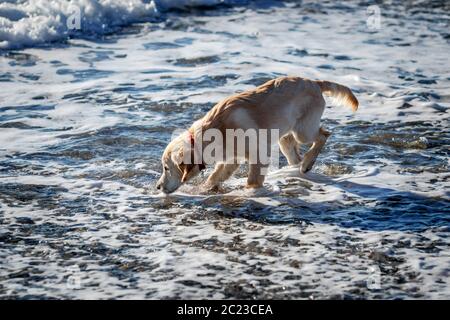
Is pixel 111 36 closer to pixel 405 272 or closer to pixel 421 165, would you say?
pixel 421 165

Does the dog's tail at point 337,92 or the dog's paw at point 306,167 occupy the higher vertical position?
the dog's tail at point 337,92

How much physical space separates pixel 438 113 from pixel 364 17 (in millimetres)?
5527

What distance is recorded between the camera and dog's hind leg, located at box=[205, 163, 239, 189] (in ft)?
20.0

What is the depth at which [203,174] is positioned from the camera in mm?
6582

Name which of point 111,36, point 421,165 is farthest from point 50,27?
point 421,165

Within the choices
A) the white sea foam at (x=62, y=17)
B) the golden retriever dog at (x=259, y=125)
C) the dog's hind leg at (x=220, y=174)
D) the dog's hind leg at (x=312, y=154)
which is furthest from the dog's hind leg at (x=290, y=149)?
the white sea foam at (x=62, y=17)

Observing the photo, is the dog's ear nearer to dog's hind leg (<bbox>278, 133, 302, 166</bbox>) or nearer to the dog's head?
the dog's head

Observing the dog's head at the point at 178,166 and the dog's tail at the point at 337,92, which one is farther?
the dog's tail at the point at 337,92

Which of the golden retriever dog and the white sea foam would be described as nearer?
the golden retriever dog

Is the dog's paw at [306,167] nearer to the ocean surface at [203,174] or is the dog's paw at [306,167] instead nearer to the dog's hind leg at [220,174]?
the ocean surface at [203,174]

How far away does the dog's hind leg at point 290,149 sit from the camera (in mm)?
6594

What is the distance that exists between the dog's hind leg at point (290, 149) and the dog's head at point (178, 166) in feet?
3.79

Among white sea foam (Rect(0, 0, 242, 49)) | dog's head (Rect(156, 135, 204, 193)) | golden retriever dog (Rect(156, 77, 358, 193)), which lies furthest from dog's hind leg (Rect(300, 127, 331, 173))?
white sea foam (Rect(0, 0, 242, 49))

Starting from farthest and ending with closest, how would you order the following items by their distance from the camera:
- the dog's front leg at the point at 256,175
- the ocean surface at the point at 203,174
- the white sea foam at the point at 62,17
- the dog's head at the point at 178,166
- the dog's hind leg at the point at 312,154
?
the white sea foam at the point at 62,17 → the dog's hind leg at the point at 312,154 → the dog's front leg at the point at 256,175 → the dog's head at the point at 178,166 → the ocean surface at the point at 203,174
